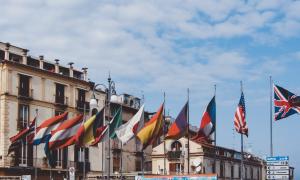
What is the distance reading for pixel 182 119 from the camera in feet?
136

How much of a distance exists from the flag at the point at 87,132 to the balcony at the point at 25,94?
22.1 meters

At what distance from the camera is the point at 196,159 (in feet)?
225

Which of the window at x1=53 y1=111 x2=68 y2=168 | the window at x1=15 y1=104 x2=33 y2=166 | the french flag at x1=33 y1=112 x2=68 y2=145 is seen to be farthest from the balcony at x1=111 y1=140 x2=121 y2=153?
the french flag at x1=33 y1=112 x2=68 y2=145

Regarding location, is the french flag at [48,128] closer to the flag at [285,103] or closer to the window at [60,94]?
the flag at [285,103]

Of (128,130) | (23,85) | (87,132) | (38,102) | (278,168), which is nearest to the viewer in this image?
(278,168)

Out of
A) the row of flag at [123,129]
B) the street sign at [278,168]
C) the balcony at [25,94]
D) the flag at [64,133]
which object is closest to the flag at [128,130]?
the row of flag at [123,129]

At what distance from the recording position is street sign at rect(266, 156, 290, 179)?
101ft

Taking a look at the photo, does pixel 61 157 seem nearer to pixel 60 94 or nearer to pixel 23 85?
pixel 60 94

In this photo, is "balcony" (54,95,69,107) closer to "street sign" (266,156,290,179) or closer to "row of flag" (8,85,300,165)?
"row of flag" (8,85,300,165)

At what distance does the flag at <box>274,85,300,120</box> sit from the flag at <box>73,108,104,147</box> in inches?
519

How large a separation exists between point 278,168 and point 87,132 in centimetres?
1488

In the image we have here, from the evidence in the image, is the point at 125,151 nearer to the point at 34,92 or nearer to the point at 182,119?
the point at 34,92

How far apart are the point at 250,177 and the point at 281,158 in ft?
179

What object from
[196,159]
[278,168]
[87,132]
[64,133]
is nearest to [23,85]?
[196,159]
